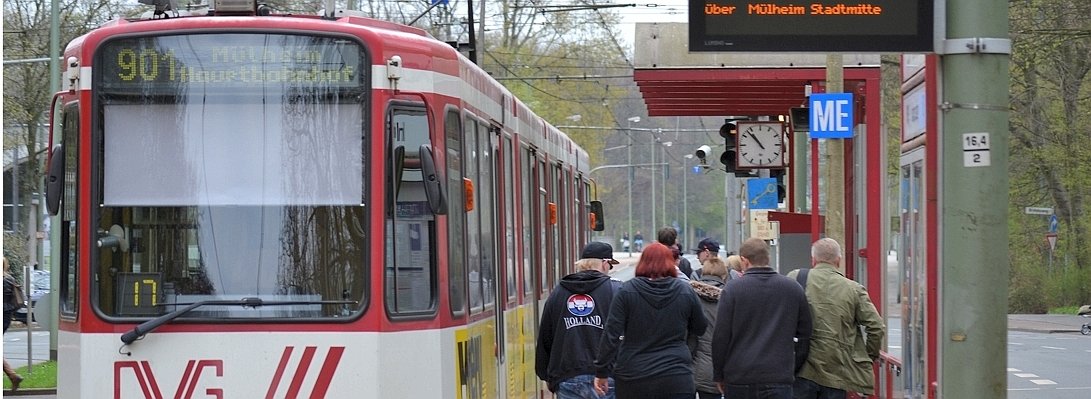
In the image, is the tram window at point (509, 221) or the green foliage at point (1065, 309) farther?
the green foliage at point (1065, 309)

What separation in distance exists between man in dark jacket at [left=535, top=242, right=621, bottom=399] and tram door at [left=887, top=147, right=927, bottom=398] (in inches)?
73.2

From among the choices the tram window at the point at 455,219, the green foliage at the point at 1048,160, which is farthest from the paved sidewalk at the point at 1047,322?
the tram window at the point at 455,219

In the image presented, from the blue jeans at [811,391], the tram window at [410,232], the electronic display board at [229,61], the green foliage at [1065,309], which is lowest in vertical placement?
the green foliage at [1065,309]

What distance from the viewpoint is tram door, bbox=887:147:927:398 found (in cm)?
789

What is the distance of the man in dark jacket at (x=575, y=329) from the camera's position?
382 inches

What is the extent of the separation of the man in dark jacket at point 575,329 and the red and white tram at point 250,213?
62.1 inches

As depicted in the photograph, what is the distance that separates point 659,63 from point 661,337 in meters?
8.25

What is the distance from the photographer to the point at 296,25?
8.04m

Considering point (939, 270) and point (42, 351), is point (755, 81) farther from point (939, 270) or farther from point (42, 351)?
point (42, 351)

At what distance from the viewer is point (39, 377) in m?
19.5

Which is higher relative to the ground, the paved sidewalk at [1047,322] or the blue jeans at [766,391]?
the blue jeans at [766,391]

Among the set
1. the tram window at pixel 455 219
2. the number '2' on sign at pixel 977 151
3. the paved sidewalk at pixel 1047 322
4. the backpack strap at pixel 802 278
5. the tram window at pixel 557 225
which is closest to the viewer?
the number '2' on sign at pixel 977 151

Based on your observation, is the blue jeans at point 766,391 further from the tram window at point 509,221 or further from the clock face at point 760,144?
the clock face at point 760,144

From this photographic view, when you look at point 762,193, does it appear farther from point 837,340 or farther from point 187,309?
point 187,309
